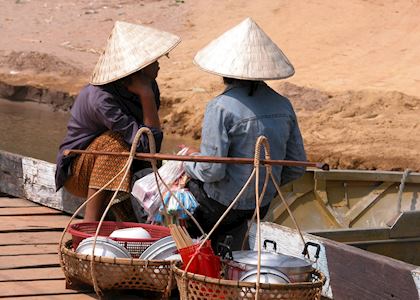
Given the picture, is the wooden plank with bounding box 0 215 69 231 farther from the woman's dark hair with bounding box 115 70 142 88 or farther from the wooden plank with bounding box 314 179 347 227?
the wooden plank with bounding box 314 179 347 227

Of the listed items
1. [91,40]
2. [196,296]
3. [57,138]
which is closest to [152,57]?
[196,296]

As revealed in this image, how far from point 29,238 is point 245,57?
58.6 inches

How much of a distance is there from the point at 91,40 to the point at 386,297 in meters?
13.2

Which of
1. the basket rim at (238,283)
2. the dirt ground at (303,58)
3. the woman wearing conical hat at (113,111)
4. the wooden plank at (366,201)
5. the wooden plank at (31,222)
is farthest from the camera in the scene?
the dirt ground at (303,58)

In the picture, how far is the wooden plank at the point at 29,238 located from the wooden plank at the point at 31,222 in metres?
0.09

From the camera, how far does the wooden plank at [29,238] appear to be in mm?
5156

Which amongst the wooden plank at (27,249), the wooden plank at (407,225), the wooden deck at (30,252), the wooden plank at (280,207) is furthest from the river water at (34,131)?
the wooden plank at (27,249)

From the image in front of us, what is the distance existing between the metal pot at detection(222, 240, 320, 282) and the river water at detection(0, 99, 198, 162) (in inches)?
312

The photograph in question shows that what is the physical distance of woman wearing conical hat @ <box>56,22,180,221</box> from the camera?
506 centimetres

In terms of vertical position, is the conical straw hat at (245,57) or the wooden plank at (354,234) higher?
the conical straw hat at (245,57)

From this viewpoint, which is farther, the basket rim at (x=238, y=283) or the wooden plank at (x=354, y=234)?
the wooden plank at (x=354, y=234)

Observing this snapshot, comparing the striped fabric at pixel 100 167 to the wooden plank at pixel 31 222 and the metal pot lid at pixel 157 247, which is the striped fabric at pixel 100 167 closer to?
the wooden plank at pixel 31 222

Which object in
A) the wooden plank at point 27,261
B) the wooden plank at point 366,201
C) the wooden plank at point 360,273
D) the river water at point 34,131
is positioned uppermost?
the wooden plank at point 360,273

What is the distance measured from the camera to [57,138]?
42.9 ft
